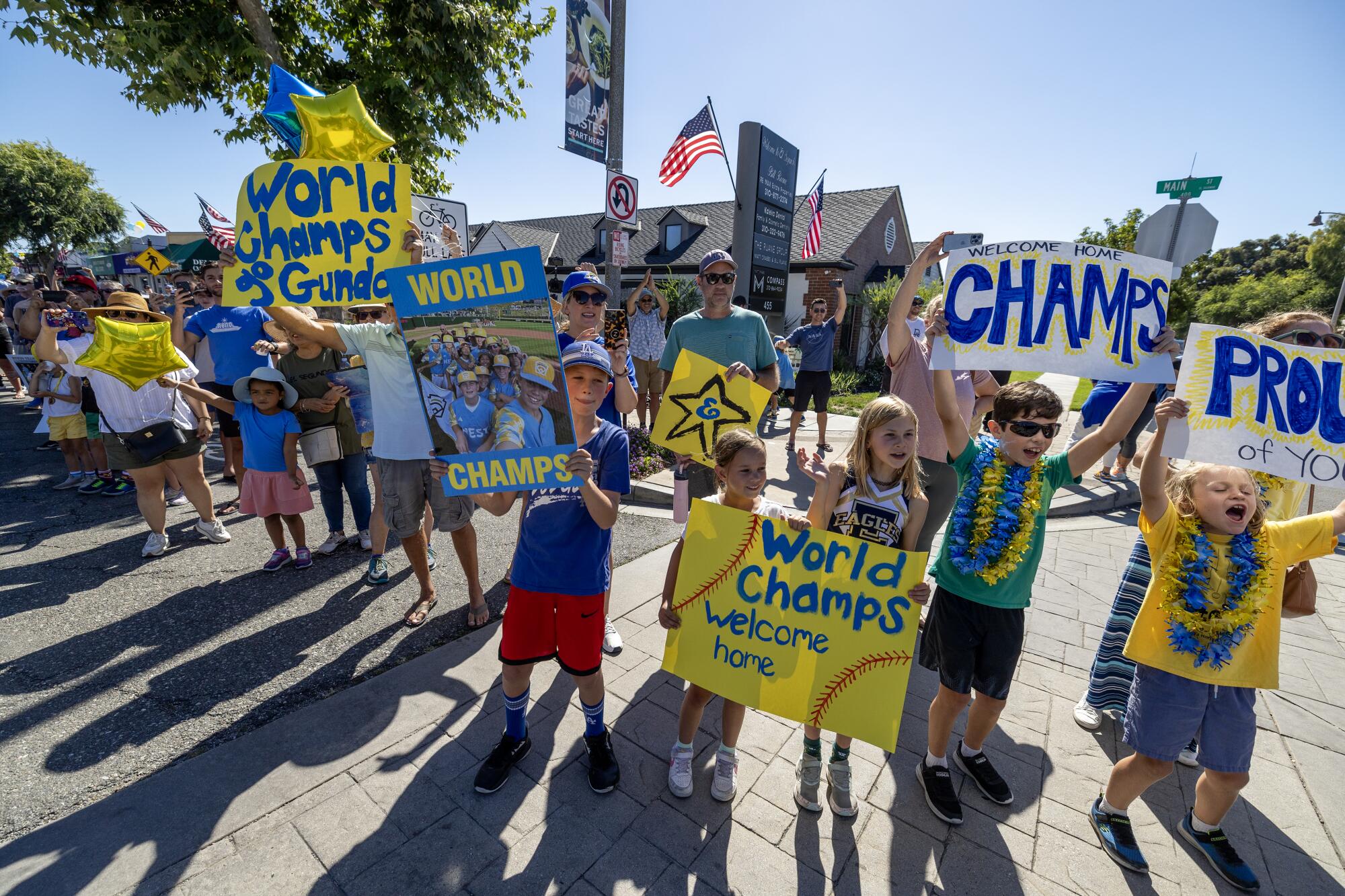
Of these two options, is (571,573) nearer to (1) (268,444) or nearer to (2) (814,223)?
(1) (268,444)

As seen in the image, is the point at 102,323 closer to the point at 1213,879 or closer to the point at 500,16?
the point at 1213,879

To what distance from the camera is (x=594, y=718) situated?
7.66 feet

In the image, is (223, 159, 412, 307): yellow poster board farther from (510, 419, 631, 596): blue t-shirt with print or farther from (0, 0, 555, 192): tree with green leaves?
(0, 0, 555, 192): tree with green leaves

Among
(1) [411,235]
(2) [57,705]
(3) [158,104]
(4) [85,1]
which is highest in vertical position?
(4) [85,1]

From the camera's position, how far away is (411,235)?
2793 millimetres

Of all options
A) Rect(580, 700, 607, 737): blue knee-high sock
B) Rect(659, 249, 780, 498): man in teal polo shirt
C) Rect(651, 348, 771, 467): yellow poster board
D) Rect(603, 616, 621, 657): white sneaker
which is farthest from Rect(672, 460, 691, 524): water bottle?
Rect(580, 700, 607, 737): blue knee-high sock

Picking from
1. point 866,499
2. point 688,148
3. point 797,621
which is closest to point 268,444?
point 797,621

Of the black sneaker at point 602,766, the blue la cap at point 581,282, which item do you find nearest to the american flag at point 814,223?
the blue la cap at point 581,282

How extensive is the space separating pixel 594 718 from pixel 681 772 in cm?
43

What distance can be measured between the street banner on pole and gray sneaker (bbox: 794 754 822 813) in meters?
6.64

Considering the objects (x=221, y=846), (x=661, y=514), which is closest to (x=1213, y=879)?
(x=221, y=846)

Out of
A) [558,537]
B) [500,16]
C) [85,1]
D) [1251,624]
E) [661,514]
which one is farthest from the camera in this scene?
[500,16]

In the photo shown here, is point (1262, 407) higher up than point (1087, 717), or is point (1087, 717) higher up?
point (1262, 407)

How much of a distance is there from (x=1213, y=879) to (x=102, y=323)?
21.6ft
